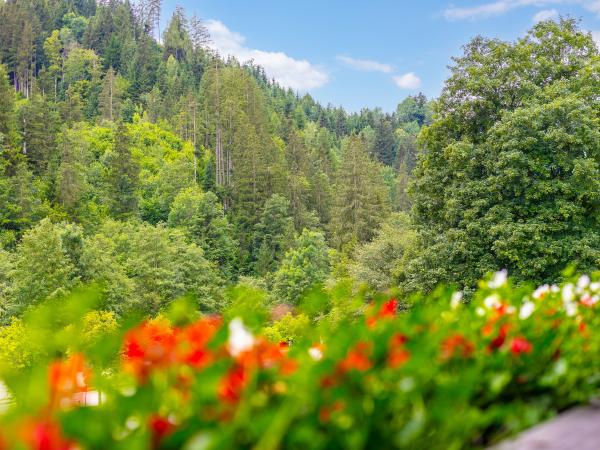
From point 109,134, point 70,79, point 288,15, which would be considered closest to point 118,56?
point 70,79

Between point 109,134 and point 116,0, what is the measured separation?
4846 cm

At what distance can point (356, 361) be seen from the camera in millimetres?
999

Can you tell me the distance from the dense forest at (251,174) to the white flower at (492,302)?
61 cm

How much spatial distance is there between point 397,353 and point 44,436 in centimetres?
64

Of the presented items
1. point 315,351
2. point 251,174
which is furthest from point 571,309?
point 251,174

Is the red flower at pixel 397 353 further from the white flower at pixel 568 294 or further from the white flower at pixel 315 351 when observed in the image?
the white flower at pixel 568 294

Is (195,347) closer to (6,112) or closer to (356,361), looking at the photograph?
(356,361)

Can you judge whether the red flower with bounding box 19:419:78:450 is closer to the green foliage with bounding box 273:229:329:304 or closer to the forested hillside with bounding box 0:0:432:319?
the forested hillside with bounding box 0:0:432:319

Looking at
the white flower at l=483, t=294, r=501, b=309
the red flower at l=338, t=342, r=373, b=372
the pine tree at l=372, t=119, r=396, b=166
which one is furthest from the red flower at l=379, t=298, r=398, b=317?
the pine tree at l=372, t=119, r=396, b=166

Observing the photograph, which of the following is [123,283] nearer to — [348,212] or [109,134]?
[348,212]

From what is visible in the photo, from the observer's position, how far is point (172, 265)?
2888 cm

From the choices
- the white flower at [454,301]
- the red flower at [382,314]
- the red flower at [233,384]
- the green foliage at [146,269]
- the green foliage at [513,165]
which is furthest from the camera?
the green foliage at [146,269]

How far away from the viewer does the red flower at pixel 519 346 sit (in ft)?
4.28

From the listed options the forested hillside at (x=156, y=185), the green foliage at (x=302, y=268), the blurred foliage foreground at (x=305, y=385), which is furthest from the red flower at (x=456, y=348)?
the green foliage at (x=302, y=268)
